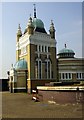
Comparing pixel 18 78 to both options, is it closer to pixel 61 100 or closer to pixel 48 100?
pixel 48 100

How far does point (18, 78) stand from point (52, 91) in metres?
25.2

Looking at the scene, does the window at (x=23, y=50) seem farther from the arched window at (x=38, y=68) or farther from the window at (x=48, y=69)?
the window at (x=48, y=69)

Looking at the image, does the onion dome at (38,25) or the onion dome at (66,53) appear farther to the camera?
the onion dome at (66,53)

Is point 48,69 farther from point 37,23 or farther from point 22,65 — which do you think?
point 37,23

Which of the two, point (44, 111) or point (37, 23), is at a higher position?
point (37, 23)

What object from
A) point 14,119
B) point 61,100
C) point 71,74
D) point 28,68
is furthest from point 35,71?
point 14,119

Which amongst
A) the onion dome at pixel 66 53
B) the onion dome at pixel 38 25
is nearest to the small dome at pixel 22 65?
the onion dome at pixel 38 25

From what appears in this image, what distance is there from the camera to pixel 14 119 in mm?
15141

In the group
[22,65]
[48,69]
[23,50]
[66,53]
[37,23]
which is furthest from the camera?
[66,53]

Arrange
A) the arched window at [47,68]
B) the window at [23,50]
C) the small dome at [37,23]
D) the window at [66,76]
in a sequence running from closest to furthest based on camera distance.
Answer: the arched window at [47,68] < the window at [23,50] < the small dome at [37,23] < the window at [66,76]

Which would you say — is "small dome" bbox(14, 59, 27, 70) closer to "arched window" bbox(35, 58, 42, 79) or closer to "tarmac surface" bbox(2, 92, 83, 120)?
"arched window" bbox(35, 58, 42, 79)

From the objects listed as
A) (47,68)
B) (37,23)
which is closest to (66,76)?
(47,68)

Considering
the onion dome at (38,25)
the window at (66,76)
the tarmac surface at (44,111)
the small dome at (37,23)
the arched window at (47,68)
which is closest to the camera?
the tarmac surface at (44,111)

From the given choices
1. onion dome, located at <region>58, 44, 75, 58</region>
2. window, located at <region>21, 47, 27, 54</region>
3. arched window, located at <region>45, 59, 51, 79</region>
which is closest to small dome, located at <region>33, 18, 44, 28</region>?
window, located at <region>21, 47, 27, 54</region>
